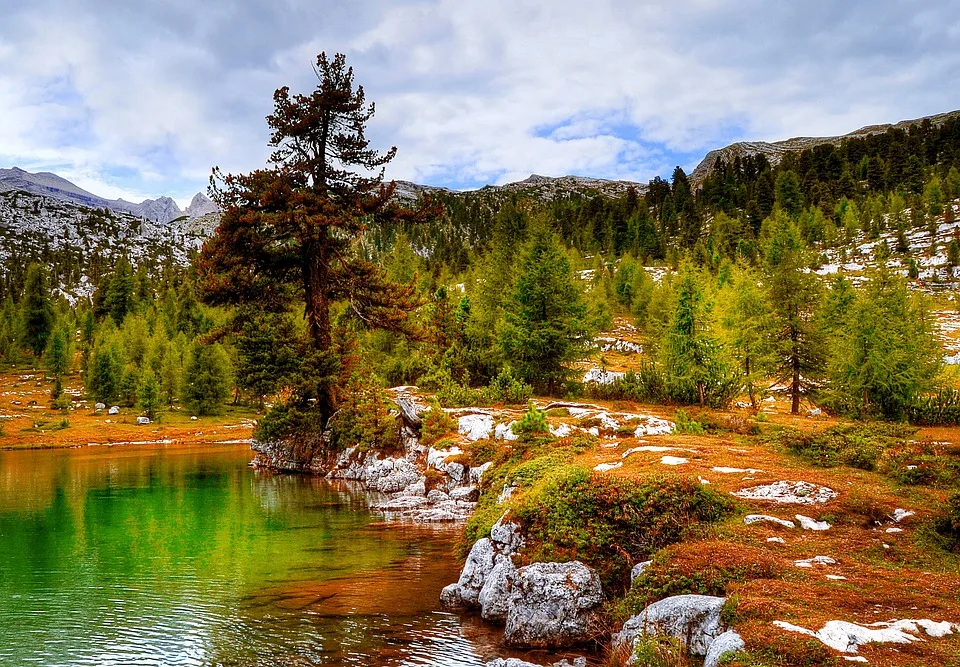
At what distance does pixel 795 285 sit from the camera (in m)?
38.7

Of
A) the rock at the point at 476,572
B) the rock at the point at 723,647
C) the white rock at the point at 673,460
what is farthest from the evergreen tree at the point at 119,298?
the rock at the point at 723,647

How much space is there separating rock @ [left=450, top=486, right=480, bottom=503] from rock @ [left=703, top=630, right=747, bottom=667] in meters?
16.2

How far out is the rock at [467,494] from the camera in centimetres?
2336

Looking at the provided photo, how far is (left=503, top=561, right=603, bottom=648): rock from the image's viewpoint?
1043 cm

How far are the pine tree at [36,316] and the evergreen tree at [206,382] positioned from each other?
4989cm

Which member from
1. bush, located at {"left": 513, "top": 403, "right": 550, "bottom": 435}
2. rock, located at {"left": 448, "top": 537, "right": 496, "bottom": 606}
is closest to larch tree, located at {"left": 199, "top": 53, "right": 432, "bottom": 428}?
bush, located at {"left": 513, "top": 403, "right": 550, "bottom": 435}

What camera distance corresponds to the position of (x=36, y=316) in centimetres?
11319

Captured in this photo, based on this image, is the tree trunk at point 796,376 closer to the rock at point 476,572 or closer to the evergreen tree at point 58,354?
the rock at point 476,572

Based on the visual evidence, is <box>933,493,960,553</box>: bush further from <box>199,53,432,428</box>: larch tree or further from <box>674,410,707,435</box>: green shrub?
<box>199,53,432,428</box>: larch tree

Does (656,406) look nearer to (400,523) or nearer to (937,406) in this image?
(937,406)

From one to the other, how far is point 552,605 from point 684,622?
2784 millimetres

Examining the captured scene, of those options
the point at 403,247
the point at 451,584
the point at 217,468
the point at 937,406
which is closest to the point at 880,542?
the point at 451,584

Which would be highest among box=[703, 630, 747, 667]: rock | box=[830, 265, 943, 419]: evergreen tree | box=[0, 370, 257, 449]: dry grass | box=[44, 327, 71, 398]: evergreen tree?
box=[44, 327, 71, 398]: evergreen tree

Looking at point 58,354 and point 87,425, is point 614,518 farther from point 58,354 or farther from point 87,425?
point 58,354
